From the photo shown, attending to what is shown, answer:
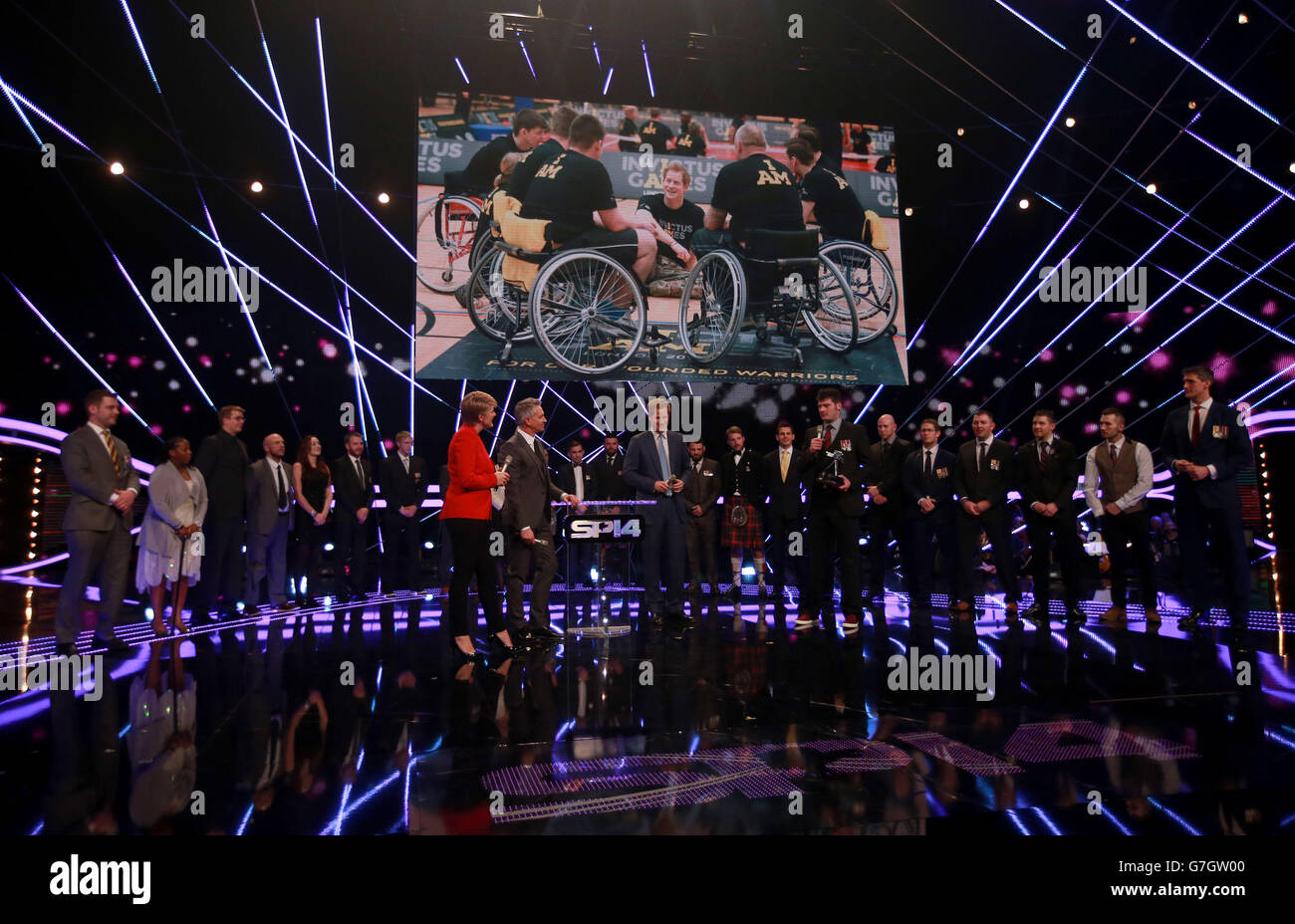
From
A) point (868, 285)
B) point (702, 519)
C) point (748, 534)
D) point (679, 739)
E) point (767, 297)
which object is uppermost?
point (868, 285)

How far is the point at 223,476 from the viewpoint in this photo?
6094mm

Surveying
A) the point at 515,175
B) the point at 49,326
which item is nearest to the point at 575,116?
the point at 515,175

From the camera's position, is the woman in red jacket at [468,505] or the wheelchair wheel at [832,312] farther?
the wheelchair wheel at [832,312]

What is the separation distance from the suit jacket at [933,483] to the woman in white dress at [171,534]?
5411 millimetres

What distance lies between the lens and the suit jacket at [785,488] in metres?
6.73

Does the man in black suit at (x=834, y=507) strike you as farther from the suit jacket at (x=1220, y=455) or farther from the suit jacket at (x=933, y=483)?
the suit jacket at (x=1220, y=455)

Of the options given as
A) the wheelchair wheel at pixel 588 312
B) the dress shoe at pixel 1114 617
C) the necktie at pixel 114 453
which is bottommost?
the dress shoe at pixel 1114 617

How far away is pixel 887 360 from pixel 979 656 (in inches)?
216

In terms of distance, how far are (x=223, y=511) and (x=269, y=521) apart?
39 centimetres

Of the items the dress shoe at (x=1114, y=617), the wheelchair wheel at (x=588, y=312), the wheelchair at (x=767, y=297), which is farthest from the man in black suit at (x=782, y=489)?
the wheelchair wheel at (x=588, y=312)

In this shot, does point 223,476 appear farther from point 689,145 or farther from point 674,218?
point 689,145

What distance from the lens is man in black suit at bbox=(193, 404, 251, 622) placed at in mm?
6008

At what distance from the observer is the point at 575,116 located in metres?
8.71

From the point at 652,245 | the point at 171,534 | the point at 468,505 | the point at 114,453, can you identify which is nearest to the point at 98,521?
the point at 114,453
